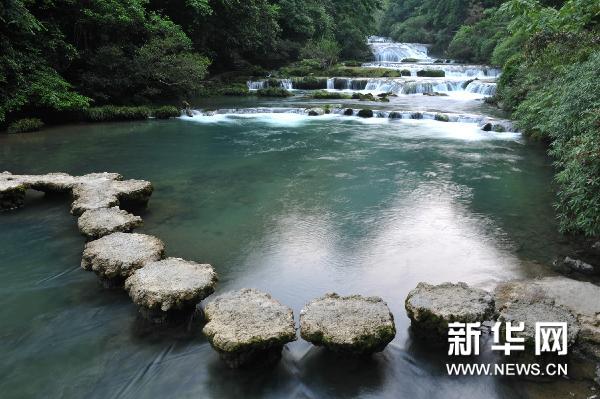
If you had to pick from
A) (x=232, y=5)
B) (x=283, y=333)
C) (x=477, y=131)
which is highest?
(x=232, y=5)

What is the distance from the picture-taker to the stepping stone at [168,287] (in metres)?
4.23

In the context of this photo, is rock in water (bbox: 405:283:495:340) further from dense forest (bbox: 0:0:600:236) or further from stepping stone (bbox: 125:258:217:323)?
dense forest (bbox: 0:0:600:236)

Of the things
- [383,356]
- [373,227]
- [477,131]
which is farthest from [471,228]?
[477,131]

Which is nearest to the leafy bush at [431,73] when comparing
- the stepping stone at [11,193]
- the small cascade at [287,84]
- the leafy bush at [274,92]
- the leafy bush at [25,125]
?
the small cascade at [287,84]

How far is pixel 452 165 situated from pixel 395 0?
5725cm

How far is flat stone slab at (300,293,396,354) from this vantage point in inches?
149

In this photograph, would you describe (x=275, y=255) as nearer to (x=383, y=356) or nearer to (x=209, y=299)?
(x=209, y=299)

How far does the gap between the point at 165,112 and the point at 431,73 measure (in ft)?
58.7

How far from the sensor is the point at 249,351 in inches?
148

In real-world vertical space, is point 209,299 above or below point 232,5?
below

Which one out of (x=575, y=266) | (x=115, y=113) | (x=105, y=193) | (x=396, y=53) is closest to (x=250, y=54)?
(x=396, y=53)

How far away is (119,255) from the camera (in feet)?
16.4

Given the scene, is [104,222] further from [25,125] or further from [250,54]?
[250,54]

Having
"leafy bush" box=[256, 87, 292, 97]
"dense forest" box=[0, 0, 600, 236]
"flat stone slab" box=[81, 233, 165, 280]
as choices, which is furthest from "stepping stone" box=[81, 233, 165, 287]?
"leafy bush" box=[256, 87, 292, 97]
